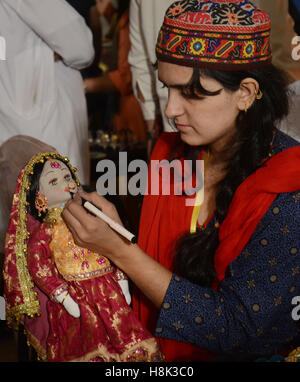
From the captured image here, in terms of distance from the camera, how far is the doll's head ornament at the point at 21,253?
979mm

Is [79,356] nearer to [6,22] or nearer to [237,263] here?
[237,263]

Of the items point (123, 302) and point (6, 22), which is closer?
point (123, 302)

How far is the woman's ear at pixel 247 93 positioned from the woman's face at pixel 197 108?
13 millimetres

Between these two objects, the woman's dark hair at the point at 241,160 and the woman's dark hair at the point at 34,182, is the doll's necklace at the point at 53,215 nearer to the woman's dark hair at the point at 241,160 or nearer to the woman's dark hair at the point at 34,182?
the woman's dark hair at the point at 34,182

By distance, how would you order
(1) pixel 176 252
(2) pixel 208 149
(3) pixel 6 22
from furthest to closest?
(3) pixel 6 22, (2) pixel 208 149, (1) pixel 176 252

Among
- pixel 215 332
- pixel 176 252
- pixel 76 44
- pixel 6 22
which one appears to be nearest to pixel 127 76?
pixel 76 44

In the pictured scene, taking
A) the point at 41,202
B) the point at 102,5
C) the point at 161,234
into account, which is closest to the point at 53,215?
the point at 41,202

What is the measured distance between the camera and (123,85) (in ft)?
9.42

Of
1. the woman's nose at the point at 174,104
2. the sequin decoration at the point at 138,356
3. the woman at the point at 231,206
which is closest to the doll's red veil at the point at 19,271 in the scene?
the woman at the point at 231,206

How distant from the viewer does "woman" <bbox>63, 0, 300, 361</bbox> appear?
96 centimetres

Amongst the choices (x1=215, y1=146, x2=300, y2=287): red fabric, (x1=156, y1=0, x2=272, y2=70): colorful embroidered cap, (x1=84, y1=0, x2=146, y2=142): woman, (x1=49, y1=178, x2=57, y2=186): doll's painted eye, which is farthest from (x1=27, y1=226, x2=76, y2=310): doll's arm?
(x1=84, y1=0, x2=146, y2=142): woman

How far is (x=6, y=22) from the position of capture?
4.52ft
